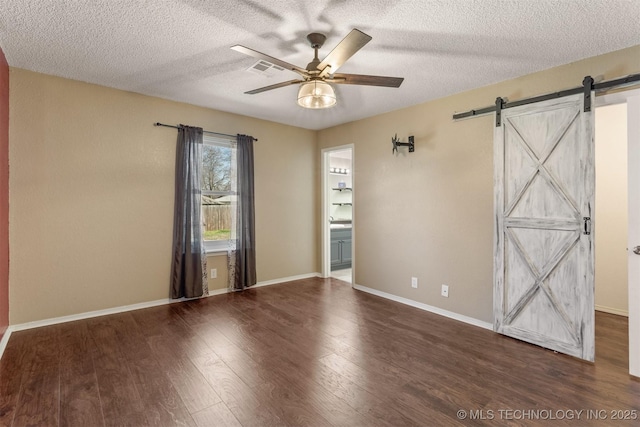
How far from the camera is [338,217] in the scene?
7414mm

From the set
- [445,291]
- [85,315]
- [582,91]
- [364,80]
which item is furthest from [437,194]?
[85,315]

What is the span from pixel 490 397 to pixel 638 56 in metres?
2.89

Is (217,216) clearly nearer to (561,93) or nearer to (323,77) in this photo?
(323,77)

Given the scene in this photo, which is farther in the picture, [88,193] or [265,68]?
[88,193]

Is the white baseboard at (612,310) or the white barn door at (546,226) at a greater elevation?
the white barn door at (546,226)

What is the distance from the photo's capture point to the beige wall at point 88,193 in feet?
10.3

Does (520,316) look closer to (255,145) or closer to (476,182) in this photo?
(476,182)

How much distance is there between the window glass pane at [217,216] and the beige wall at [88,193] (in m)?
0.50

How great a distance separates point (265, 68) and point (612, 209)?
4415 mm

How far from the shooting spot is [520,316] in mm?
3047

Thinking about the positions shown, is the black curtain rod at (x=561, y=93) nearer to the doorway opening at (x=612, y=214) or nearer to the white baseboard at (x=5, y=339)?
the doorway opening at (x=612, y=214)

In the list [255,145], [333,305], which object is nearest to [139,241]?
[255,145]

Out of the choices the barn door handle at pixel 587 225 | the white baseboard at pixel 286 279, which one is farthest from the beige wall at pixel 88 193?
the barn door handle at pixel 587 225

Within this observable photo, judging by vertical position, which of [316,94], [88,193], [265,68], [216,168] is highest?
[265,68]
